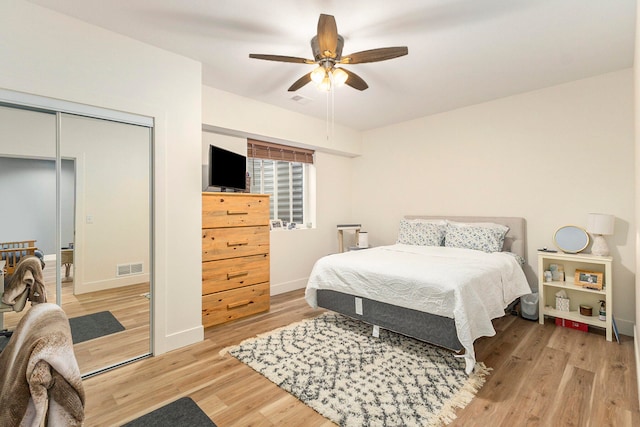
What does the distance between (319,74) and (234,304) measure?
240 cm

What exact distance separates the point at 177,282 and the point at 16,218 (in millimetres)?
1143

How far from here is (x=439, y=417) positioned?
1.74 meters

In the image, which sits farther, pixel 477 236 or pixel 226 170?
pixel 477 236

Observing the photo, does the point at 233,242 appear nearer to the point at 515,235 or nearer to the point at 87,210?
the point at 87,210

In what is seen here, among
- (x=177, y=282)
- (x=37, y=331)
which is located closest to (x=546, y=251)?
(x=177, y=282)

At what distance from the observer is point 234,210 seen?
10.7 feet

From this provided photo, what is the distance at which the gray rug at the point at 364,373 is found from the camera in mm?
1795

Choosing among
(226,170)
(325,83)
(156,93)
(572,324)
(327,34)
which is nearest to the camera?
(327,34)

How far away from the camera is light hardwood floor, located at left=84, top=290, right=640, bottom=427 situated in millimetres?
1760

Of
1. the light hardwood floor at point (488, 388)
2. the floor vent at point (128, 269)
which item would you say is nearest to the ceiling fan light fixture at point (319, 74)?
the floor vent at point (128, 269)

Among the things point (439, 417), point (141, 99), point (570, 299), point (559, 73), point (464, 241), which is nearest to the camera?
point (439, 417)

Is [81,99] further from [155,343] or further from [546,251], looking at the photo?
[546,251]

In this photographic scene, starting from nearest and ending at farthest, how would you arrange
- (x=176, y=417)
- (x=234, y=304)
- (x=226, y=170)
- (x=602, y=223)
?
1. (x=176, y=417)
2. (x=602, y=223)
3. (x=234, y=304)
4. (x=226, y=170)

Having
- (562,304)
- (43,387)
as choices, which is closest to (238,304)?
(43,387)
